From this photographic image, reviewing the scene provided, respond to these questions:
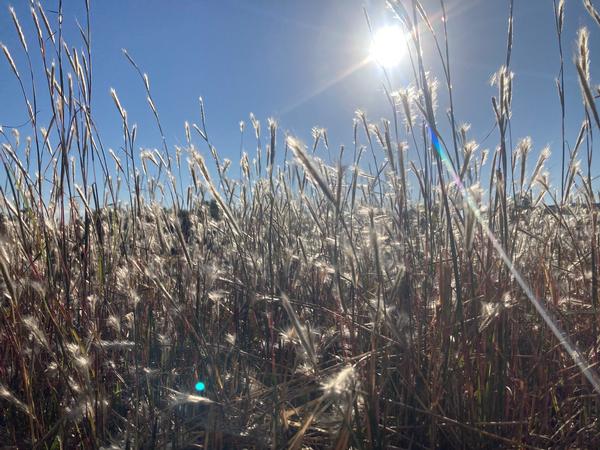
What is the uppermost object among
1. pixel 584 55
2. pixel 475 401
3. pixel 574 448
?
pixel 584 55

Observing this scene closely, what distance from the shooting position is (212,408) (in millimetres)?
1038

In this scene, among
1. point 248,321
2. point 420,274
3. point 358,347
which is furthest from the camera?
point 248,321

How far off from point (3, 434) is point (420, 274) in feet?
4.40

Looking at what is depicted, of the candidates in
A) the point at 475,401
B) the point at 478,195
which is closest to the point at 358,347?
the point at 475,401

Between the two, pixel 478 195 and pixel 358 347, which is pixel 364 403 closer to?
pixel 358 347

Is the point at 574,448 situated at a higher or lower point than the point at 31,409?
lower

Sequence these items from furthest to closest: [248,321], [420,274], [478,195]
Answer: [248,321] < [420,274] < [478,195]

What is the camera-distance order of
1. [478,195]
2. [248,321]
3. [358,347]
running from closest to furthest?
[478,195]
[358,347]
[248,321]

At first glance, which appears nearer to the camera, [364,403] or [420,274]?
[364,403]

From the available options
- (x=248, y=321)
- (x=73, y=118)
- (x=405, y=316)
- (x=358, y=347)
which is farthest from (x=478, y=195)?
(x=73, y=118)

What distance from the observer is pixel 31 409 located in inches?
40.2

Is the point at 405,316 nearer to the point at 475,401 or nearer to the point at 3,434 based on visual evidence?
the point at 475,401

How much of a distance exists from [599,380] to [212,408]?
1010mm

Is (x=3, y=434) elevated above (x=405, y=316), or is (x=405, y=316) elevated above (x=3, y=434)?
(x=405, y=316)
